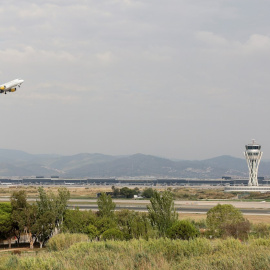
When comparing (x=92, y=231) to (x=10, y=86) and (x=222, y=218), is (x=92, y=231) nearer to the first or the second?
(x=222, y=218)

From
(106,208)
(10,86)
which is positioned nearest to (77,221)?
(106,208)

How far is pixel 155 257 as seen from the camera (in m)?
42.9

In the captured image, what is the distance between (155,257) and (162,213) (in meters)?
33.9

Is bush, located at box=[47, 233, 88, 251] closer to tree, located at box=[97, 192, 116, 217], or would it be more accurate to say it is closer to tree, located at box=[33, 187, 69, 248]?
tree, located at box=[33, 187, 69, 248]

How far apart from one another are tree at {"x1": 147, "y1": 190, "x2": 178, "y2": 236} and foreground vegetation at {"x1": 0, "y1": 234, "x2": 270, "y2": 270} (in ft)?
86.6

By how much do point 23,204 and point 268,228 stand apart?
1701 inches

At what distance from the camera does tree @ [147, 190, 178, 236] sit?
7625 cm

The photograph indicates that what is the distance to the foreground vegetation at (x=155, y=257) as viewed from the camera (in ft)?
120

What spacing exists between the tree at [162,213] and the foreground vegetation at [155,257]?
2640cm

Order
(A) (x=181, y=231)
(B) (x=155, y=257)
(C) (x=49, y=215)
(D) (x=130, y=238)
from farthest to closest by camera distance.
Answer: (C) (x=49, y=215)
(D) (x=130, y=238)
(A) (x=181, y=231)
(B) (x=155, y=257)

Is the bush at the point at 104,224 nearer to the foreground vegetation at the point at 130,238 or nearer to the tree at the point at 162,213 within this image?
the foreground vegetation at the point at 130,238

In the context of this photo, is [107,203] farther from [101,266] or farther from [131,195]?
[131,195]

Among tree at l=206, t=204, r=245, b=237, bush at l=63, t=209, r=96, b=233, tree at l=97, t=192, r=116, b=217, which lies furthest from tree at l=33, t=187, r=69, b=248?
tree at l=206, t=204, r=245, b=237

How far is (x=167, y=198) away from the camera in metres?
77.2
